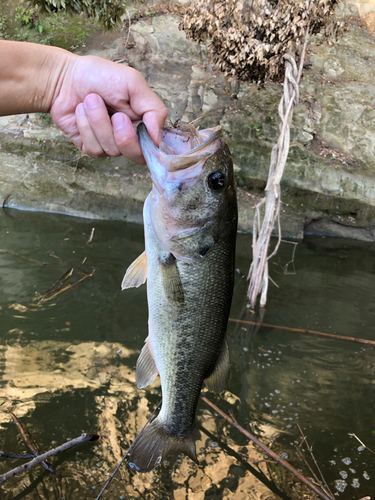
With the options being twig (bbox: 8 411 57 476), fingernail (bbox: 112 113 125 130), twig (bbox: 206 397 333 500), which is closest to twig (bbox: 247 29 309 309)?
twig (bbox: 206 397 333 500)

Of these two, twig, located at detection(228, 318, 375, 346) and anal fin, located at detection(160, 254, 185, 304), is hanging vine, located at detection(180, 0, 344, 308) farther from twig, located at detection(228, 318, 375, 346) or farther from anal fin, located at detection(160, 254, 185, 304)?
anal fin, located at detection(160, 254, 185, 304)

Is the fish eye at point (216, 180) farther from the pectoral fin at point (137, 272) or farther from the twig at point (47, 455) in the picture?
the twig at point (47, 455)

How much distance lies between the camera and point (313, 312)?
589cm

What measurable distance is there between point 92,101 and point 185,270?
80cm

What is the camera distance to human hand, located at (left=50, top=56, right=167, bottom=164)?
157 cm

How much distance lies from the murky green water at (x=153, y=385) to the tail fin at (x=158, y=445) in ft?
4.91

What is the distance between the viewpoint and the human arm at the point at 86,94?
Answer: 5.17ft

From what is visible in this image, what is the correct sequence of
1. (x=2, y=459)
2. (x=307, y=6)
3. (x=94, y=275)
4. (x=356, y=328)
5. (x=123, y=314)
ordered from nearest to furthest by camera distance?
(x=2, y=459) → (x=307, y=6) → (x=123, y=314) → (x=356, y=328) → (x=94, y=275)

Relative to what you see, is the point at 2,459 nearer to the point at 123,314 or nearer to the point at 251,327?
the point at 123,314

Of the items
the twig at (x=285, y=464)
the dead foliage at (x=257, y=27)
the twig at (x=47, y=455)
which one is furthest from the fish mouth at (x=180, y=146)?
the dead foliage at (x=257, y=27)

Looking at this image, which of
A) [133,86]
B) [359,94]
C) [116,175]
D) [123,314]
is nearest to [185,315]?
[133,86]

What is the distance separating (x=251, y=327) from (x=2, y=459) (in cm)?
339

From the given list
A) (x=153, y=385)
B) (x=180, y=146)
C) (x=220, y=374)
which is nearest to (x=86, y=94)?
(x=180, y=146)

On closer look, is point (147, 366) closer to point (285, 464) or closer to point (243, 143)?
point (285, 464)
